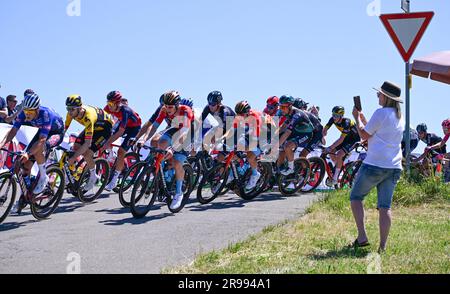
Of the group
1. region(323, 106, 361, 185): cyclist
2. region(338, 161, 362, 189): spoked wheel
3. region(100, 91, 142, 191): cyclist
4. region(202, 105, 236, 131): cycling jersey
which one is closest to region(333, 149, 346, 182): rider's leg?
region(323, 106, 361, 185): cyclist

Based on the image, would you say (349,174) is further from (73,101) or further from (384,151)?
(384,151)

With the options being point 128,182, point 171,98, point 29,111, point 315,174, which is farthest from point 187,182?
point 315,174

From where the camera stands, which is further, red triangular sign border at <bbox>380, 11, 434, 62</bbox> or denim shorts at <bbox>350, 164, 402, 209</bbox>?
red triangular sign border at <bbox>380, 11, 434, 62</bbox>

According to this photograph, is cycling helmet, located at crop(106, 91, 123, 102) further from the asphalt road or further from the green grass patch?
the green grass patch

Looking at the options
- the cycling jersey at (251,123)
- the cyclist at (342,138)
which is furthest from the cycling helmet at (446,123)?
the cycling jersey at (251,123)

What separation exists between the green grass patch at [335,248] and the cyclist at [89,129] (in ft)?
13.6

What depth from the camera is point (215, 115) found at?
10844 mm

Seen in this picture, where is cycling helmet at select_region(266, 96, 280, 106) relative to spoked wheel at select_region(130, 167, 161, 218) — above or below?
above

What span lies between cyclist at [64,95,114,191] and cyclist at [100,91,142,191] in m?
0.27

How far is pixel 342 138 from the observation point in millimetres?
13328

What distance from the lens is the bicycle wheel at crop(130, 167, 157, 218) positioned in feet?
26.7
